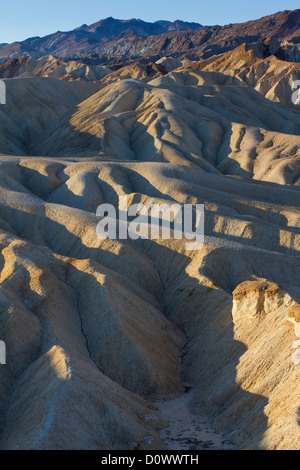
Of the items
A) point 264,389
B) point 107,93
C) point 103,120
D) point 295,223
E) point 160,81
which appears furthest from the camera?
point 160,81

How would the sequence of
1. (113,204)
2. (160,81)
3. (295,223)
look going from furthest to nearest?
(160,81)
(113,204)
(295,223)

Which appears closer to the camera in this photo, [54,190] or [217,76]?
[54,190]

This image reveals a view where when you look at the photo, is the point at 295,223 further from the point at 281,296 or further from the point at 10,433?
the point at 10,433

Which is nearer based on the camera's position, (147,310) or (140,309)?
(140,309)

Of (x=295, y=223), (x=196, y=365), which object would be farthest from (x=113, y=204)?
(x=196, y=365)

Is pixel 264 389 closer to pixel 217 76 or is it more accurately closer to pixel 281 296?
pixel 281 296

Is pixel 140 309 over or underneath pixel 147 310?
over

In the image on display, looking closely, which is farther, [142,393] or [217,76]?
[217,76]

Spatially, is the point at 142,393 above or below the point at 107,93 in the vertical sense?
below
